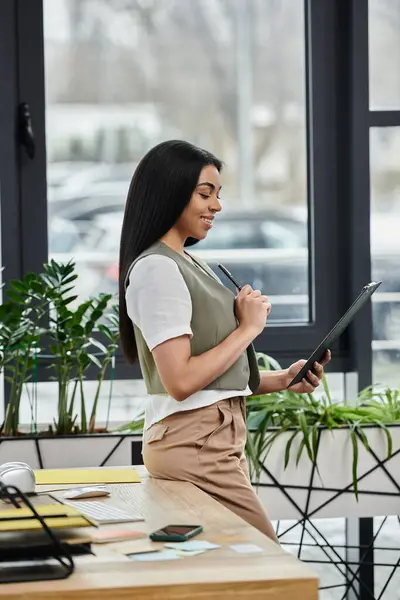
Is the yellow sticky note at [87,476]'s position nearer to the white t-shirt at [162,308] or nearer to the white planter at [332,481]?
the white t-shirt at [162,308]

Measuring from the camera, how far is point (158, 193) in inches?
88.5

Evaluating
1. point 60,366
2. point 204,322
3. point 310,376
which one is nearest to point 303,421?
point 310,376

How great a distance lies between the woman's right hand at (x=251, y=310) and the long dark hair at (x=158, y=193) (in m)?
0.24

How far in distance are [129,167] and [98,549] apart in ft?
8.00

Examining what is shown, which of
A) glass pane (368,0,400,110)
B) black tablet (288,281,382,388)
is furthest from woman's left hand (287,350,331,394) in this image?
glass pane (368,0,400,110)

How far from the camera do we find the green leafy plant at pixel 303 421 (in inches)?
123

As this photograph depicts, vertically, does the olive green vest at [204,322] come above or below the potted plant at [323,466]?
above

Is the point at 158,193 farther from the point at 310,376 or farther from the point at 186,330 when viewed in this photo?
the point at 310,376

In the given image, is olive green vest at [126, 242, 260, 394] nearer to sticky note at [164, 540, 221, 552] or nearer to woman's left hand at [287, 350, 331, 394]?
woman's left hand at [287, 350, 331, 394]

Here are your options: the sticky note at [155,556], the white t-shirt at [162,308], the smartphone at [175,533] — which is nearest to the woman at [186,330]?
the white t-shirt at [162,308]

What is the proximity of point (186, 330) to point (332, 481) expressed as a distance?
125 cm

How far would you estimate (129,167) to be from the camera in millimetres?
3871

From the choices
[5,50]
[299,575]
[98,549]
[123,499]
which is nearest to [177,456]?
[123,499]

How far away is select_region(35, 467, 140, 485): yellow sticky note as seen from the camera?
89.7 inches
